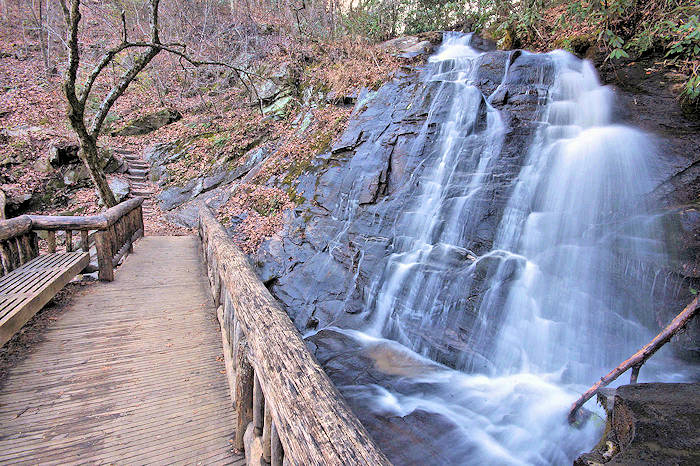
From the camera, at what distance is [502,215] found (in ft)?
19.2

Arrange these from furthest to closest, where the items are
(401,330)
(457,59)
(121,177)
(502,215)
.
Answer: (121,177) → (457,59) → (502,215) → (401,330)

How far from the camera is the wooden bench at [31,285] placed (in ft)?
10.2

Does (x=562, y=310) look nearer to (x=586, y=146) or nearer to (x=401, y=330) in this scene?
(x=401, y=330)

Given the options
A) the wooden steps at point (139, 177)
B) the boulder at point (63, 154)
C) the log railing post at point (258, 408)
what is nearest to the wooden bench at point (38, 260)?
the log railing post at point (258, 408)

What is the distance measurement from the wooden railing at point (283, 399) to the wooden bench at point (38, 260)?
2197 mm

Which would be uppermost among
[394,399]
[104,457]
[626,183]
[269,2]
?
[269,2]

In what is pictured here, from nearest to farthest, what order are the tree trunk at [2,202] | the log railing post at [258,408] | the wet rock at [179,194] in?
the log railing post at [258,408], the tree trunk at [2,202], the wet rock at [179,194]

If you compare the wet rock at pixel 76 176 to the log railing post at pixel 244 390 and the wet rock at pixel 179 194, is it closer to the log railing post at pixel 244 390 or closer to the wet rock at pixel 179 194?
the wet rock at pixel 179 194

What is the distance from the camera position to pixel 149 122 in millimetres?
15930

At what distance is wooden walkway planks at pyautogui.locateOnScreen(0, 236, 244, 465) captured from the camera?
8.04 ft

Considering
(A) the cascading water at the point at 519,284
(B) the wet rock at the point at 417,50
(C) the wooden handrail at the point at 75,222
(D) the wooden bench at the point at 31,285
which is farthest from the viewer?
(B) the wet rock at the point at 417,50

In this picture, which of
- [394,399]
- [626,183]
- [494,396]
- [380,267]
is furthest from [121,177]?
[626,183]

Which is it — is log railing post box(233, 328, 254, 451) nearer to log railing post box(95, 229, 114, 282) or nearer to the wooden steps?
log railing post box(95, 229, 114, 282)

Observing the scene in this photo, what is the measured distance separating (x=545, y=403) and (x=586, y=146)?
16.1ft
